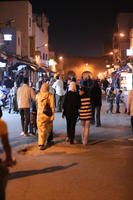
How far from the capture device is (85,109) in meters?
11.9

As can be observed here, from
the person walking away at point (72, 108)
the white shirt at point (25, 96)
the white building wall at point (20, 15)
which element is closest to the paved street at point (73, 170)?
the person walking away at point (72, 108)

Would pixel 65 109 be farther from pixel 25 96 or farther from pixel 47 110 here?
pixel 25 96

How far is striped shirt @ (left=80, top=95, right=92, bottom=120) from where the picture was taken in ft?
38.9

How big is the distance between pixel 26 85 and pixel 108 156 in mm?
4778

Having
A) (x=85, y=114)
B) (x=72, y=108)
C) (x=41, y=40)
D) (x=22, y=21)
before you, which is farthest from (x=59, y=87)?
(x=41, y=40)

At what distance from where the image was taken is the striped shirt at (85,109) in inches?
467

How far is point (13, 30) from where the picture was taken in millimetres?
39250

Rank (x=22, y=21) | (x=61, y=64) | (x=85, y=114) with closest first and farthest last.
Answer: (x=85, y=114)
(x=22, y=21)
(x=61, y=64)

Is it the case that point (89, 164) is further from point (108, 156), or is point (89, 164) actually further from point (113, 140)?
point (113, 140)

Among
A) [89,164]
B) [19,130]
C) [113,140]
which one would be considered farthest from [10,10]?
[89,164]

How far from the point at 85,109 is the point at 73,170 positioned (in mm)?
3517

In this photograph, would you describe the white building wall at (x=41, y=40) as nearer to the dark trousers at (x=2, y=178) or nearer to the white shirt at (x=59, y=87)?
the white shirt at (x=59, y=87)

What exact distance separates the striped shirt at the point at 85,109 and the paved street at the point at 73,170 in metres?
0.84

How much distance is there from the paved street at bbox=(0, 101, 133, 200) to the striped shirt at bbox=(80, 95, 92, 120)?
0.84 m
